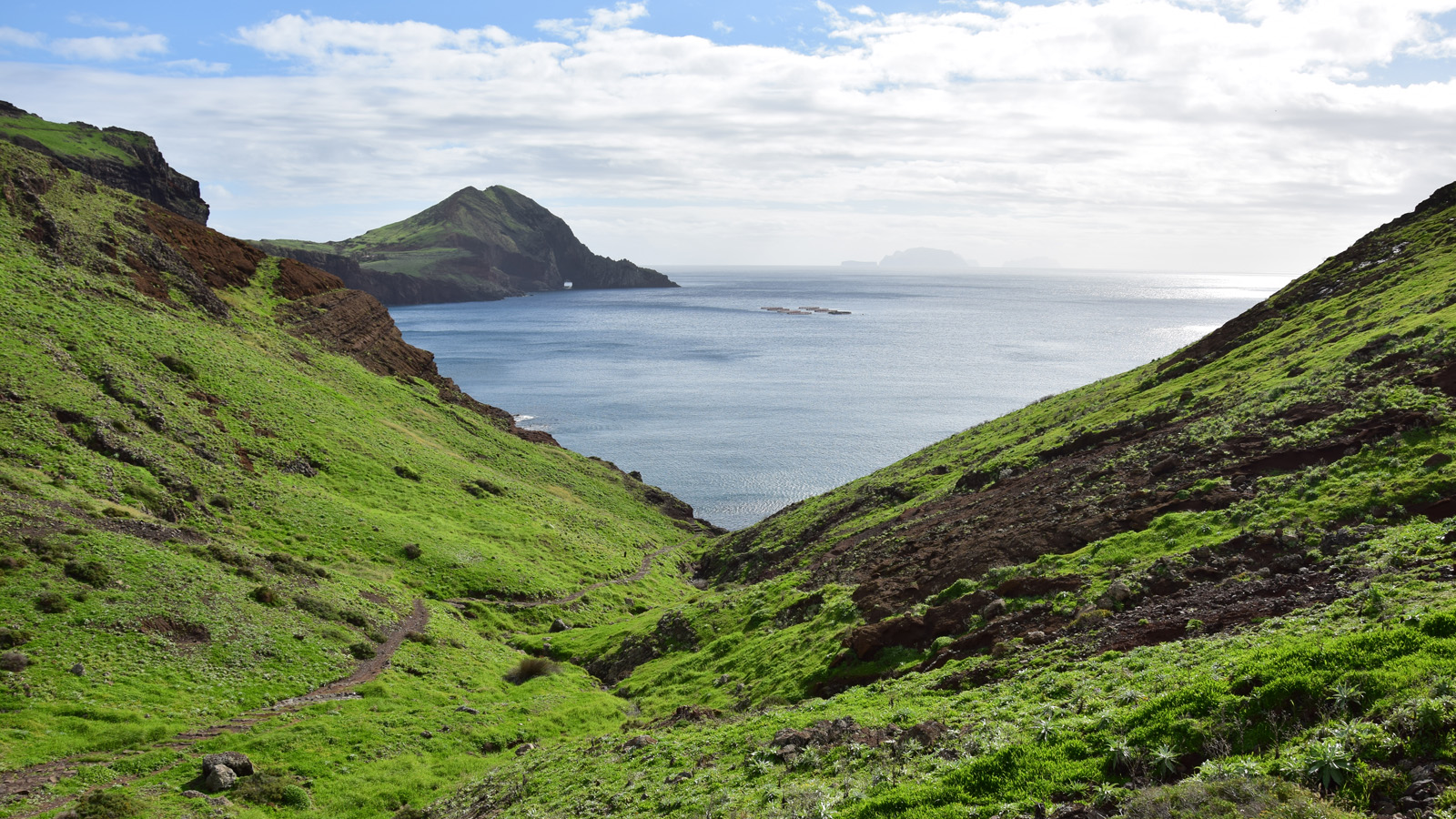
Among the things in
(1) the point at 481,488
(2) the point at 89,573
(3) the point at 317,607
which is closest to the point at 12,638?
(2) the point at 89,573

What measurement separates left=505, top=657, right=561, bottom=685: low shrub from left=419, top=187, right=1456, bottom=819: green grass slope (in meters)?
3.65

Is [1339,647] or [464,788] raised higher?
[1339,647]

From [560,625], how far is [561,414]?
94289 mm

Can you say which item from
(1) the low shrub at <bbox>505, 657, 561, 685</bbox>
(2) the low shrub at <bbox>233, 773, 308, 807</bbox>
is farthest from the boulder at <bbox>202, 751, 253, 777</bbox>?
(1) the low shrub at <bbox>505, 657, 561, 685</bbox>

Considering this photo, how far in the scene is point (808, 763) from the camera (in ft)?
68.6

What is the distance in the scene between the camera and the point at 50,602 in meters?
33.6

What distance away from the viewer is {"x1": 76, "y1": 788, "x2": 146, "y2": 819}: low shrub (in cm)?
2317

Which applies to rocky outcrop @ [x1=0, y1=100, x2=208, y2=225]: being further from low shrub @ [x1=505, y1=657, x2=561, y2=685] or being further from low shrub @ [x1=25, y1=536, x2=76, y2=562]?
low shrub @ [x1=505, y1=657, x2=561, y2=685]

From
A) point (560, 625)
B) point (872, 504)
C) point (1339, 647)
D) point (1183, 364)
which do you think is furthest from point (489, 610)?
point (1183, 364)

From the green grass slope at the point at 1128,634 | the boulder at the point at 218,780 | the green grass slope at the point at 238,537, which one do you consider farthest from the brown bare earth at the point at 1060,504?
the boulder at the point at 218,780

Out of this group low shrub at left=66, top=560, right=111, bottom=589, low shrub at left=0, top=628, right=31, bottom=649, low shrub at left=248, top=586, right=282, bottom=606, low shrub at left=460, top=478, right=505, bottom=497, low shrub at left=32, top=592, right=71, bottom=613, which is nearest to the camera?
low shrub at left=0, top=628, right=31, bottom=649

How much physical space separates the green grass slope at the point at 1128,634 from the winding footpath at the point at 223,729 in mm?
9835

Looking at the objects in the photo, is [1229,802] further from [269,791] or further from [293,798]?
[269,791]

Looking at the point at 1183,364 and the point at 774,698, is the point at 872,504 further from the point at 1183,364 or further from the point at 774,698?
the point at 774,698
